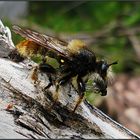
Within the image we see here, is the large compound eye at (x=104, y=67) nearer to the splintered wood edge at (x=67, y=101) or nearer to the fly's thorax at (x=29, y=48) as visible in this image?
the fly's thorax at (x=29, y=48)

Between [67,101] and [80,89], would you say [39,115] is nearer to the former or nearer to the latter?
[67,101]

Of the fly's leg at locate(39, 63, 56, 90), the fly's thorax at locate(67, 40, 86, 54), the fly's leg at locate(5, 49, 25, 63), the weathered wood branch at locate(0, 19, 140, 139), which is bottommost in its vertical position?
the weathered wood branch at locate(0, 19, 140, 139)

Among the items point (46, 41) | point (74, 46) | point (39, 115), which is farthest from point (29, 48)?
point (39, 115)

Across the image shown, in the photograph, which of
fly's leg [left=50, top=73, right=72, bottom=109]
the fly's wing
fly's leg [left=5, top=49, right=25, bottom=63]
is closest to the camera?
fly's leg [left=50, top=73, right=72, bottom=109]

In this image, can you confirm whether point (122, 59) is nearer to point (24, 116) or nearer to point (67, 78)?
point (67, 78)

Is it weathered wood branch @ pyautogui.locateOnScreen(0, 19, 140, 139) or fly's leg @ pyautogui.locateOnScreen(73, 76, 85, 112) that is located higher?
fly's leg @ pyautogui.locateOnScreen(73, 76, 85, 112)

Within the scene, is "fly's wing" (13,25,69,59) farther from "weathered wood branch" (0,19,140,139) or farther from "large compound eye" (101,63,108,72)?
"weathered wood branch" (0,19,140,139)

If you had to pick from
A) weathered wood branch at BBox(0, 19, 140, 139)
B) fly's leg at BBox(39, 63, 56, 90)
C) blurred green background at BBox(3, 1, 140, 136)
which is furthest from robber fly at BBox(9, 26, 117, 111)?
blurred green background at BBox(3, 1, 140, 136)
